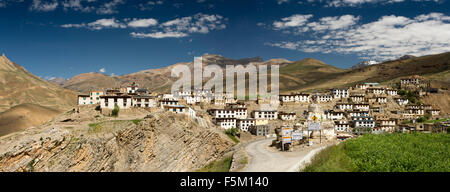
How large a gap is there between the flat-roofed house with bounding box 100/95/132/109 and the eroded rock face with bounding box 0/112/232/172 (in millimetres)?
9112

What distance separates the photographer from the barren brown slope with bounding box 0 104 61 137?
7394 centimetres

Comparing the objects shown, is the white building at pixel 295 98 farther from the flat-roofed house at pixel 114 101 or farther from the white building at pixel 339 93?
the flat-roofed house at pixel 114 101

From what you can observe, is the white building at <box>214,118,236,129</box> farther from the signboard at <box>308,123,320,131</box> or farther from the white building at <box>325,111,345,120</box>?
the signboard at <box>308,123,320,131</box>

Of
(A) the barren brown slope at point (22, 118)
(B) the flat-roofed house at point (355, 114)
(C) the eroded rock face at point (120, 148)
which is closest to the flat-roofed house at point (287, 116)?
(B) the flat-roofed house at point (355, 114)

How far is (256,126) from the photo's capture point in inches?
2469

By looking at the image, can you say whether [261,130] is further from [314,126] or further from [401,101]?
[401,101]

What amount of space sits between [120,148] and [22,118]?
5918 centimetres

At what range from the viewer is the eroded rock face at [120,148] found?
32.2m

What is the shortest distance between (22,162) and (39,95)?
349ft

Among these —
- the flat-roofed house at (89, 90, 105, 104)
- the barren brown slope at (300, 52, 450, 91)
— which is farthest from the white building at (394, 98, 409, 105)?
the flat-roofed house at (89, 90, 105, 104)
